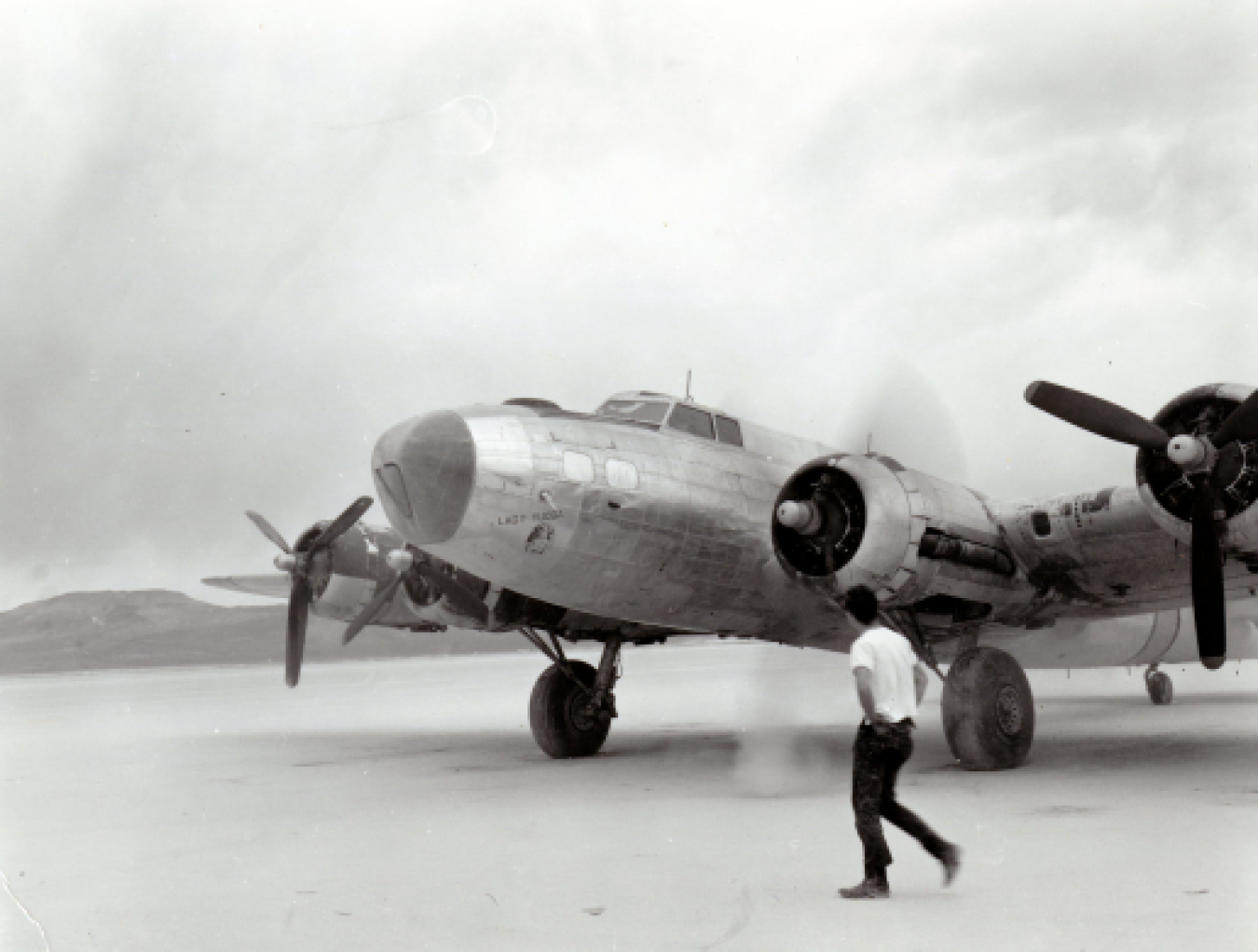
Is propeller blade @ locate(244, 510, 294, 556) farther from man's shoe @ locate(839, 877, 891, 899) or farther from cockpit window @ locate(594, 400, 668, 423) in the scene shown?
man's shoe @ locate(839, 877, 891, 899)

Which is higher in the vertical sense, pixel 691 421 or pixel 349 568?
pixel 691 421

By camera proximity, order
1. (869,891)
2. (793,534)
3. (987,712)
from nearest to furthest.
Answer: (869,891) → (793,534) → (987,712)

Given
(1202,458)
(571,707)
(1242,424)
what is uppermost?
(1242,424)

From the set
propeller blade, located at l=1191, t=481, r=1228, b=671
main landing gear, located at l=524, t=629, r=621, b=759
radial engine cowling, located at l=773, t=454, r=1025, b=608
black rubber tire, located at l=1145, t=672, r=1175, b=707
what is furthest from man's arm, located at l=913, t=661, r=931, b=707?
black rubber tire, located at l=1145, t=672, r=1175, b=707

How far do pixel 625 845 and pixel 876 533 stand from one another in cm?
376

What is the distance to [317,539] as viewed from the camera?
14836 millimetres

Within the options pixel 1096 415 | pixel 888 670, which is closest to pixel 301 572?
pixel 1096 415

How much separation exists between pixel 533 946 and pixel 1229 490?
22.7 ft

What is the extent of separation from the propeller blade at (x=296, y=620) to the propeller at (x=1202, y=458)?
995 cm

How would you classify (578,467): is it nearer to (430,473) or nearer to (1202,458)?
(430,473)

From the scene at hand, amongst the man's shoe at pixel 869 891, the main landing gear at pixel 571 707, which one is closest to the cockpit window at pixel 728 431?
the main landing gear at pixel 571 707

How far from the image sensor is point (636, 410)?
1095cm

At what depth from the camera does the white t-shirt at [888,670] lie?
5.37 m

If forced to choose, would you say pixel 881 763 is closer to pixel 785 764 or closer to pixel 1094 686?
pixel 785 764
